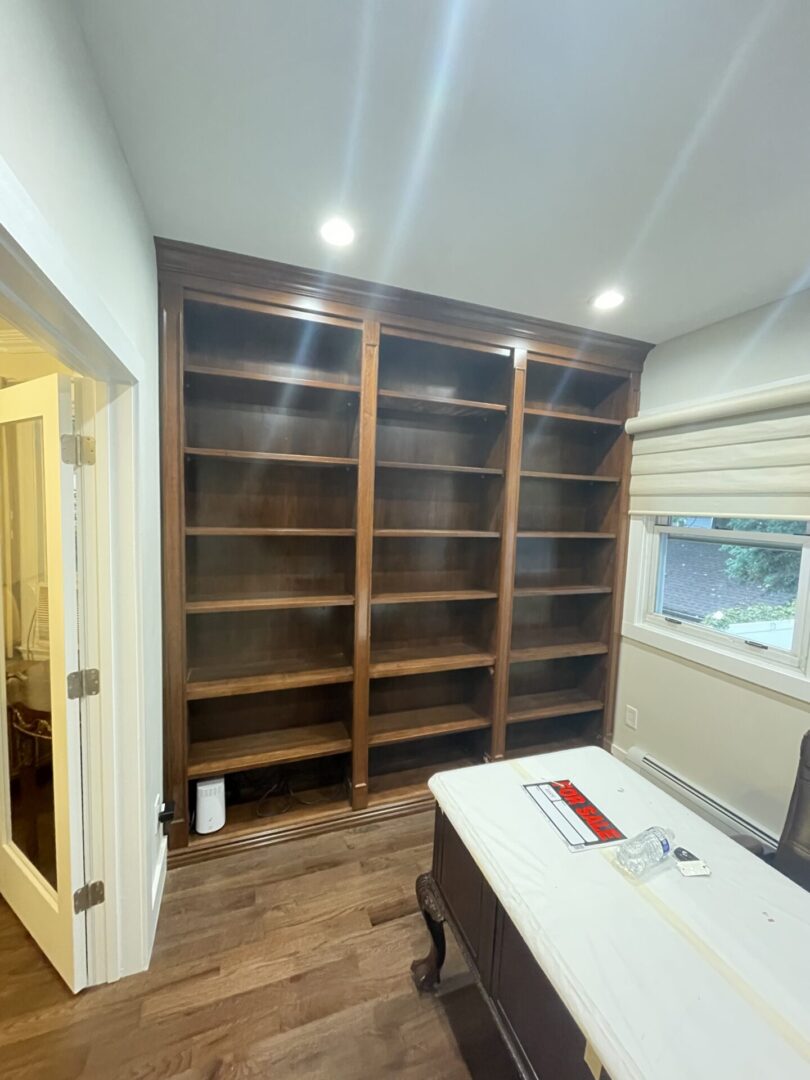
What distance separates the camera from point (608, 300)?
204cm

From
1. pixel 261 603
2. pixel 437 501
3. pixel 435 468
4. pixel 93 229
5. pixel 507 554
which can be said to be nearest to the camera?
pixel 93 229

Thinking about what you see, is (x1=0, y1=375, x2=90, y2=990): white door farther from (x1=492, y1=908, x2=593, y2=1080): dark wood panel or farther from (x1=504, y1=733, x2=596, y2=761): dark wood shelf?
(x1=504, y1=733, x2=596, y2=761): dark wood shelf

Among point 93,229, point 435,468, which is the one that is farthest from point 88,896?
point 435,468

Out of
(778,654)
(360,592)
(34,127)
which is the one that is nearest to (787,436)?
(778,654)

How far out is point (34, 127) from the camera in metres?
0.74

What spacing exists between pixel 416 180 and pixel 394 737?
7.76ft

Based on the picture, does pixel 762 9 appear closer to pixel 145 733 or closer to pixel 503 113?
pixel 503 113

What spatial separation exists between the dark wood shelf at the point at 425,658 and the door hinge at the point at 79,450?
1.51 metres

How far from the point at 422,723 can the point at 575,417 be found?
195cm

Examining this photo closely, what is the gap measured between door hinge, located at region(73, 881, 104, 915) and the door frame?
0.02m

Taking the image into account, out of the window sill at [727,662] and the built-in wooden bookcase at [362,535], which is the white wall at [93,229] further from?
the window sill at [727,662]

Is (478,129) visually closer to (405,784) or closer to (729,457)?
(729,457)

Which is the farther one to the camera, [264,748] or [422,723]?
[422,723]

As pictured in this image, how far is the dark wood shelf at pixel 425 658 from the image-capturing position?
7.45ft
